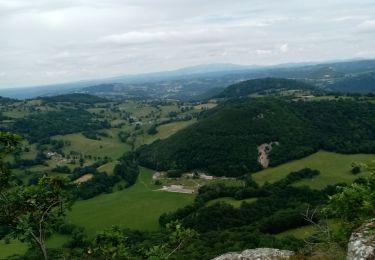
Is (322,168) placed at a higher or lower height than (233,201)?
higher

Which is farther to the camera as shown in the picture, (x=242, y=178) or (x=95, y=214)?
(x=242, y=178)

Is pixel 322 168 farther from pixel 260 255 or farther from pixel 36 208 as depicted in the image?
pixel 36 208

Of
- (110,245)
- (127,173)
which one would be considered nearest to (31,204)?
(110,245)

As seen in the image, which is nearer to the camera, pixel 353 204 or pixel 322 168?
pixel 353 204

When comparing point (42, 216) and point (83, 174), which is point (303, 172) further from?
point (42, 216)

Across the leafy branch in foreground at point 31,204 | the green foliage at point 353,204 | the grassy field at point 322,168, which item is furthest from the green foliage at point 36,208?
the grassy field at point 322,168

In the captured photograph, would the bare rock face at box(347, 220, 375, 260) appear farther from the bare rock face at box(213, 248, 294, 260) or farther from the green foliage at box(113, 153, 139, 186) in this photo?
the green foliage at box(113, 153, 139, 186)

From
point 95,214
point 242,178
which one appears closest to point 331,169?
point 242,178

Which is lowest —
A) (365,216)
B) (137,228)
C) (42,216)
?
(137,228)
